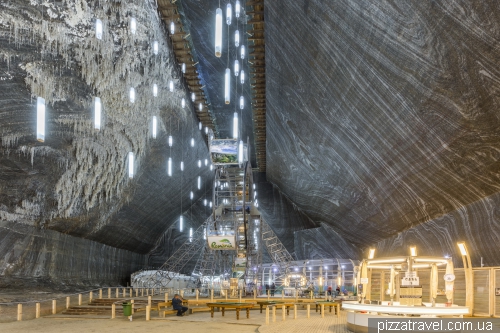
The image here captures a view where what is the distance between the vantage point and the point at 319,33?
16062 mm

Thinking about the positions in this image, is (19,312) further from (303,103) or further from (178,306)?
(303,103)

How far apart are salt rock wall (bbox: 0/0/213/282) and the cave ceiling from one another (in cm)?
6

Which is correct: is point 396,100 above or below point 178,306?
above


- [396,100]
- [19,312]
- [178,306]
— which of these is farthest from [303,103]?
[19,312]

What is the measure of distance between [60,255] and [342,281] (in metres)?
17.6

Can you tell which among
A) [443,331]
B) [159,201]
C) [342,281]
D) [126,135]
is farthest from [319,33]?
[159,201]

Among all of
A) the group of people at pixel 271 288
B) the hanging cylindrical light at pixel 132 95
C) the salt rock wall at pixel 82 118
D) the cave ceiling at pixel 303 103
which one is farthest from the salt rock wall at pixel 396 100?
the group of people at pixel 271 288

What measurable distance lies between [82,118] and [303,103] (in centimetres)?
959

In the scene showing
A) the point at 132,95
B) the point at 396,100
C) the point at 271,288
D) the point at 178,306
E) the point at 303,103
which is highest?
the point at 303,103

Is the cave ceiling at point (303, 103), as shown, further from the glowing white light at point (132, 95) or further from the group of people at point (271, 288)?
the group of people at point (271, 288)

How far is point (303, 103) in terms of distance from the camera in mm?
22406

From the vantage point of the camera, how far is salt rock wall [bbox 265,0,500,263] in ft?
36.4

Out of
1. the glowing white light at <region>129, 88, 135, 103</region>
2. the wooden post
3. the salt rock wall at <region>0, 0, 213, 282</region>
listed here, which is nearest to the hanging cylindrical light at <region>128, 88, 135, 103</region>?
the glowing white light at <region>129, 88, 135, 103</region>

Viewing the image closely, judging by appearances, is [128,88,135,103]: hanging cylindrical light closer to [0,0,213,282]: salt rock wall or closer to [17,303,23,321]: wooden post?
[0,0,213,282]: salt rock wall
